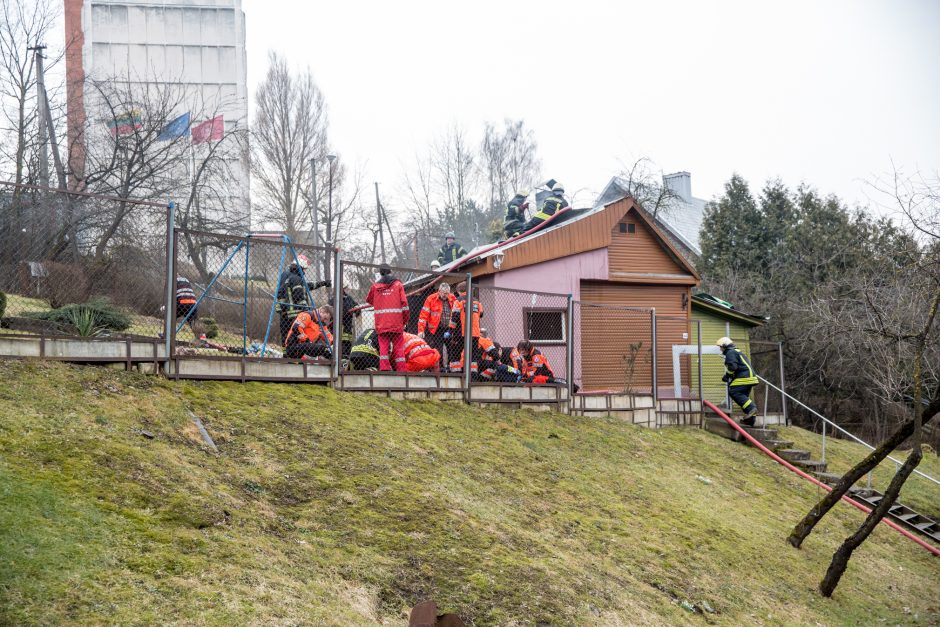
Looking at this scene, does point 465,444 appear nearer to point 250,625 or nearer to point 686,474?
point 686,474

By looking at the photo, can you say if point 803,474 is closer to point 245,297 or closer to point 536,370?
point 536,370

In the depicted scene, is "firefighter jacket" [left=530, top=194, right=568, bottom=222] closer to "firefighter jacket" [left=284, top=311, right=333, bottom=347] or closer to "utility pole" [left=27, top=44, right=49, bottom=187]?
"firefighter jacket" [left=284, top=311, right=333, bottom=347]

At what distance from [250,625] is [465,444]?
625 centimetres

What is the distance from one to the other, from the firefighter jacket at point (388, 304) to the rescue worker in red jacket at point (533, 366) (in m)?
3.58

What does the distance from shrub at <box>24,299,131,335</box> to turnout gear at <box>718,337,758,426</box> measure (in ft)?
41.8

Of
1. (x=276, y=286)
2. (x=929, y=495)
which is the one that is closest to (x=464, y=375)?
(x=276, y=286)

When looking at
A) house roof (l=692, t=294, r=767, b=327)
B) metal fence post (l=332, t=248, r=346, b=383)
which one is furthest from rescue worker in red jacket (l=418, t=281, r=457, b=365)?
house roof (l=692, t=294, r=767, b=327)

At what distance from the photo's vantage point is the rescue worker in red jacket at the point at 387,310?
12.8 metres

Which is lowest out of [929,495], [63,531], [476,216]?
[929,495]

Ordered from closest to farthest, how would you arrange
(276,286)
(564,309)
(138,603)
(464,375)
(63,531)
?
(138,603) < (63,531) < (276,286) < (464,375) < (564,309)

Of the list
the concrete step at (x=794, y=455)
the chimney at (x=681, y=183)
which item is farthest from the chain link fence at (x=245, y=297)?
the chimney at (x=681, y=183)

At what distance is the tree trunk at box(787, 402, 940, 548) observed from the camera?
40.0 feet

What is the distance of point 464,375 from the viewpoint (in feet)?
45.2

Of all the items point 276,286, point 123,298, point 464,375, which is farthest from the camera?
point 464,375
